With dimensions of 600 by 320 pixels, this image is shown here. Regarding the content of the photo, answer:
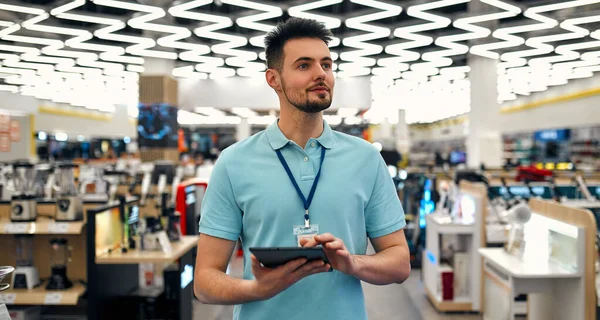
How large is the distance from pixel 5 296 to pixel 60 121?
18203mm

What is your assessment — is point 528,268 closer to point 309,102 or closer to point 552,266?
point 552,266

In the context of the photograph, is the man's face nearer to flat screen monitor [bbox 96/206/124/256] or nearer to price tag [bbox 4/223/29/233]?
flat screen monitor [bbox 96/206/124/256]

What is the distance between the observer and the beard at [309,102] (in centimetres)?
124

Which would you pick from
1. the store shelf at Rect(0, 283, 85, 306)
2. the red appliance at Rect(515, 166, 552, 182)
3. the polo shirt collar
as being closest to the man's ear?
the polo shirt collar

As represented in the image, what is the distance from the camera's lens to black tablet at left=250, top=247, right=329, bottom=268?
3.27 feet

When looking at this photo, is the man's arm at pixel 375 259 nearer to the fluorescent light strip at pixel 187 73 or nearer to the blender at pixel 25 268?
the blender at pixel 25 268

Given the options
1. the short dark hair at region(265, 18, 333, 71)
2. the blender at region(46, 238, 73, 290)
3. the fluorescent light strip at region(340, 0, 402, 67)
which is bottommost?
the blender at region(46, 238, 73, 290)

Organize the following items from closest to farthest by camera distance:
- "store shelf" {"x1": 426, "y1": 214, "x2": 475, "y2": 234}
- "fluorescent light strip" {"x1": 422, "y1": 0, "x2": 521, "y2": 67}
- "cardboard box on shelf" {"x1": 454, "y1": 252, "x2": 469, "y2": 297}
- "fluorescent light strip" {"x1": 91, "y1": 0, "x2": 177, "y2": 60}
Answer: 1. "store shelf" {"x1": 426, "y1": 214, "x2": 475, "y2": 234}
2. "cardboard box on shelf" {"x1": 454, "y1": 252, "x2": 469, "y2": 297}
3. "fluorescent light strip" {"x1": 91, "y1": 0, "x2": 177, "y2": 60}
4. "fluorescent light strip" {"x1": 422, "y1": 0, "x2": 521, "y2": 67}

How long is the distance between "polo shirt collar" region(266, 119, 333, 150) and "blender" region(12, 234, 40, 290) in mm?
3624

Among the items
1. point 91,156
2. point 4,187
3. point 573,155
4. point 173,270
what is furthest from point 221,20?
point 91,156

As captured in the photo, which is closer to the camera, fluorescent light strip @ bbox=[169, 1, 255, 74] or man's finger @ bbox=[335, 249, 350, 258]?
man's finger @ bbox=[335, 249, 350, 258]

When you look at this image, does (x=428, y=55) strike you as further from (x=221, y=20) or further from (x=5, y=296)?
(x=5, y=296)

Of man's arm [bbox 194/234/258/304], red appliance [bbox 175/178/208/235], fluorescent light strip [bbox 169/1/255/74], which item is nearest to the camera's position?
man's arm [bbox 194/234/258/304]

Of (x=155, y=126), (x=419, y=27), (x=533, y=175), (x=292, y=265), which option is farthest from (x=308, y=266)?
(x=155, y=126)
